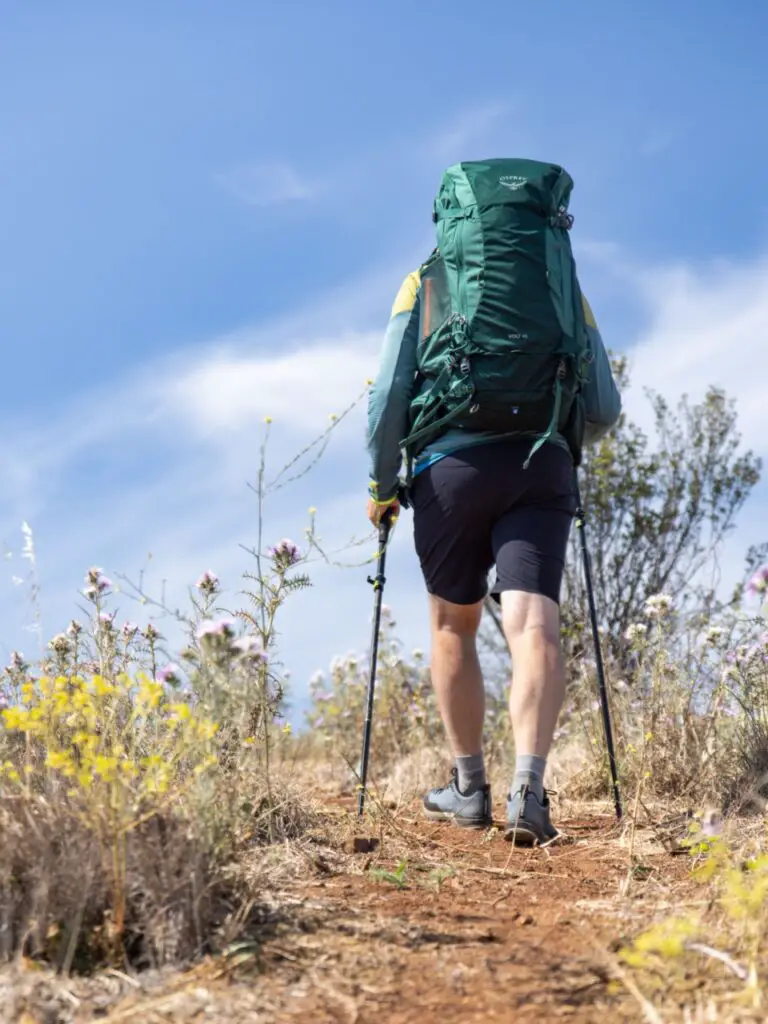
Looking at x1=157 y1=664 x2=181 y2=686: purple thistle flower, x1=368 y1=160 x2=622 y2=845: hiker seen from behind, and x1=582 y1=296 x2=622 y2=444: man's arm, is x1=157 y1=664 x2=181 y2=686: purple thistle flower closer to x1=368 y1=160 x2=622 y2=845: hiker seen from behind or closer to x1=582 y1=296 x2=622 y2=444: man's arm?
x1=368 y1=160 x2=622 y2=845: hiker seen from behind

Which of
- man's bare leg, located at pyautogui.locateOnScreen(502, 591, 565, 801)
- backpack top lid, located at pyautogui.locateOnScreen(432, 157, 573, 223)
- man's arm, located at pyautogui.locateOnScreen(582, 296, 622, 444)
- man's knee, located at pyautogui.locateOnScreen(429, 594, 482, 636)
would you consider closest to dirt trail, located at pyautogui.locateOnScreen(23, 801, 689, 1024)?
man's bare leg, located at pyautogui.locateOnScreen(502, 591, 565, 801)

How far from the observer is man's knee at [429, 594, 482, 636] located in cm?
430

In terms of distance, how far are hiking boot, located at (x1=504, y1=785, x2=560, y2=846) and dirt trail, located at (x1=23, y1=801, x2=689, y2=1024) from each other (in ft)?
0.76

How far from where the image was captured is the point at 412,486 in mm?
4297

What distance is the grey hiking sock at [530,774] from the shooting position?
151 inches

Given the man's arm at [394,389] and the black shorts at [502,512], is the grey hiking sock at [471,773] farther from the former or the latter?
the man's arm at [394,389]

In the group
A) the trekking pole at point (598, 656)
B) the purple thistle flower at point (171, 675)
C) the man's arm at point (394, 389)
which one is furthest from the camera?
the trekking pole at point (598, 656)

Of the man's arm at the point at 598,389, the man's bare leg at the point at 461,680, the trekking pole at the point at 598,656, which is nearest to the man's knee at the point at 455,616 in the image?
the man's bare leg at the point at 461,680

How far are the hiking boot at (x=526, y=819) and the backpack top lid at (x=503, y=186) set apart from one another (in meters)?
2.13

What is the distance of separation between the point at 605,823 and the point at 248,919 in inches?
92.7

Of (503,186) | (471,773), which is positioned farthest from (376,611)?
(503,186)

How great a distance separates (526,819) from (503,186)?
2.30 metres

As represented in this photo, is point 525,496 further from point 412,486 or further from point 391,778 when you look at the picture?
point 391,778

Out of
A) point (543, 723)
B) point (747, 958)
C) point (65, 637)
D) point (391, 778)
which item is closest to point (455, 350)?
point (543, 723)
